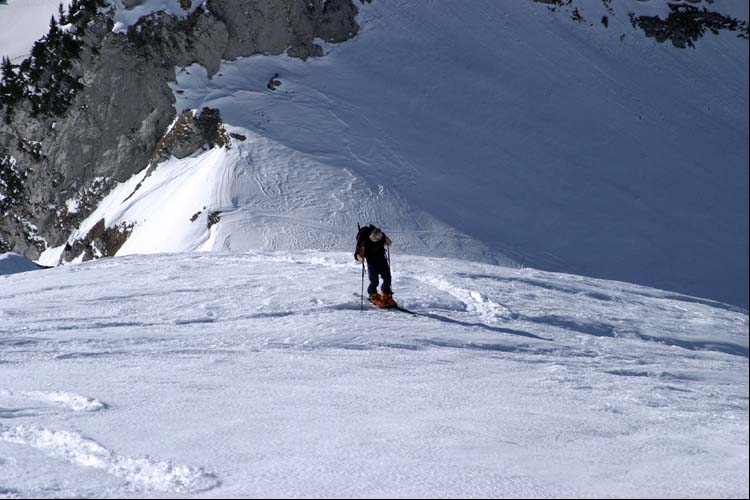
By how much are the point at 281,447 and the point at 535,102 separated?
35.8 m

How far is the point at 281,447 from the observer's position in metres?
6.07

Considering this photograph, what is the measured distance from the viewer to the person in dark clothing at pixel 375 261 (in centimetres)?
1288

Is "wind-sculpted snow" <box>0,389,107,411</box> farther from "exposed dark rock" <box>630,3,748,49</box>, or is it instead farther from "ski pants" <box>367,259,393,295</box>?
"exposed dark rock" <box>630,3,748,49</box>

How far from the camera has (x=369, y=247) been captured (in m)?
13.0

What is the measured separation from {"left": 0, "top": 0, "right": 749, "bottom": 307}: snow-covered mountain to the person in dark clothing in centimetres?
1493

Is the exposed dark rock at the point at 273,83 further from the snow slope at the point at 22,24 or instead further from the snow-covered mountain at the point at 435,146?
the snow slope at the point at 22,24

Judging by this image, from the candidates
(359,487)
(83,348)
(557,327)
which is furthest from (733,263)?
(359,487)

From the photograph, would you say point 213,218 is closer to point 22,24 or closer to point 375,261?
point 375,261

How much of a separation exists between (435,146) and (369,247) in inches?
905

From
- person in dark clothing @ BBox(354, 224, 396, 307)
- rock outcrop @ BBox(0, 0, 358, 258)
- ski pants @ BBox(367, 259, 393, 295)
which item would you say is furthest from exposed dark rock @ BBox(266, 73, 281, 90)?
ski pants @ BBox(367, 259, 393, 295)

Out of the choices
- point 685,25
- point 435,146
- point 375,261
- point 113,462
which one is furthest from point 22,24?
point 113,462

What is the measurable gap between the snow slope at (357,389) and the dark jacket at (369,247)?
33.8 inches

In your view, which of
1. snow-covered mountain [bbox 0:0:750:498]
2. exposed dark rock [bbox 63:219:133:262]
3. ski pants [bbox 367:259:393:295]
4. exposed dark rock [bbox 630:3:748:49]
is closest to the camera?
snow-covered mountain [bbox 0:0:750:498]

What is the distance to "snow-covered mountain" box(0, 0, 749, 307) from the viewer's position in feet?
99.8
